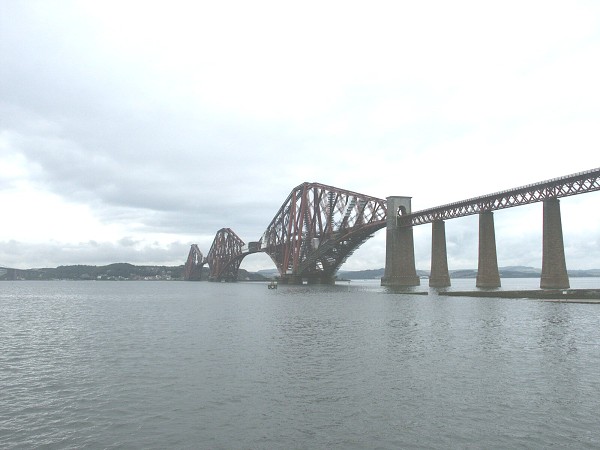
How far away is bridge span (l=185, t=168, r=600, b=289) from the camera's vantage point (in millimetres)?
71500

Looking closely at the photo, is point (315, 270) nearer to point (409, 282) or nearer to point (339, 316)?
point (409, 282)

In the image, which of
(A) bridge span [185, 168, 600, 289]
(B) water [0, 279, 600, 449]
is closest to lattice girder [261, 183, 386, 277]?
(A) bridge span [185, 168, 600, 289]

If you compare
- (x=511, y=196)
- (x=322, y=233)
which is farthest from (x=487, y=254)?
(x=322, y=233)

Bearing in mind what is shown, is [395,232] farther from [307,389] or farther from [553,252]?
[307,389]

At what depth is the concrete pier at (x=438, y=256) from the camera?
100 meters

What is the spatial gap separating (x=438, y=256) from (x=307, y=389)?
87060 millimetres

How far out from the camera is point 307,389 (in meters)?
18.6

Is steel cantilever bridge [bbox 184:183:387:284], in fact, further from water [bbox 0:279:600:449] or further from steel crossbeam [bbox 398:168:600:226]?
water [bbox 0:279:600:449]

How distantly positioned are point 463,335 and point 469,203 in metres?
67.4

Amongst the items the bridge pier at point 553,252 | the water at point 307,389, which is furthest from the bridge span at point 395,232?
the water at point 307,389

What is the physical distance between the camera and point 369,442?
13.0m

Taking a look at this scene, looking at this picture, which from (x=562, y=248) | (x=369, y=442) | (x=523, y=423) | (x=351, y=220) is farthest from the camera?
(x=351, y=220)

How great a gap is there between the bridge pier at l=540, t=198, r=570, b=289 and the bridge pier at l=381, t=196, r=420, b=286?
41.9m

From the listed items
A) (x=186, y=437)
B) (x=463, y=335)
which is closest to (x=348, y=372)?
(x=186, y=437)
